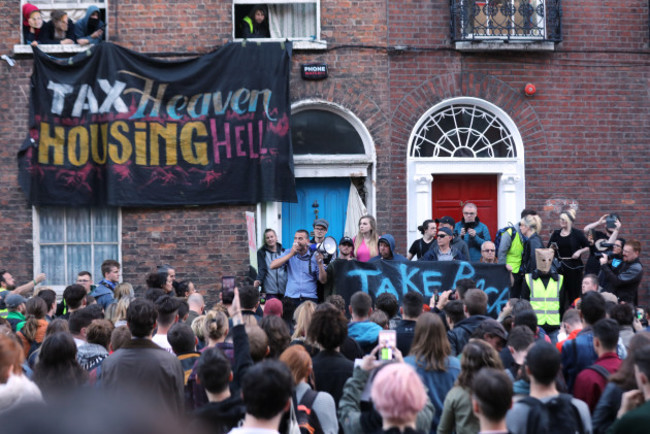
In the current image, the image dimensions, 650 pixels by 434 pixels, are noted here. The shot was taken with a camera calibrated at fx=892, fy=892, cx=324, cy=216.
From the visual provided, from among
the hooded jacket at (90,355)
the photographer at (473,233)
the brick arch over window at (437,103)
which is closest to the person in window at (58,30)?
the brick arch over window at (437,103)

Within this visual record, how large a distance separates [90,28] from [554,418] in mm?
11260

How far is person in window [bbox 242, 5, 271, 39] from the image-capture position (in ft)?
46.8

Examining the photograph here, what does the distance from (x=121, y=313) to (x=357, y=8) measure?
7.66 metres

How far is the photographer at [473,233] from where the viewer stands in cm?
1274

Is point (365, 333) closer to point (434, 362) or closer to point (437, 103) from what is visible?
point (434, 362)

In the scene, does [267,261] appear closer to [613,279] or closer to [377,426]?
[613,279]

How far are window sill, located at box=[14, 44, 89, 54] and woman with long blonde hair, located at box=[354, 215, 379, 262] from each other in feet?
18.2

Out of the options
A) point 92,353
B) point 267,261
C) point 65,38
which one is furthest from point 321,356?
point 65,38

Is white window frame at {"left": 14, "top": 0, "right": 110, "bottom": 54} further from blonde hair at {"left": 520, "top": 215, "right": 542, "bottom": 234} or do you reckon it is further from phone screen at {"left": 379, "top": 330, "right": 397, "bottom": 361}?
phone screen at {"left": 379, "top": 330, "right": 397, "bottom": 361}

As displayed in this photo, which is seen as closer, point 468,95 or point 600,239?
point 600,239

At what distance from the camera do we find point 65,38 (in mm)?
14219

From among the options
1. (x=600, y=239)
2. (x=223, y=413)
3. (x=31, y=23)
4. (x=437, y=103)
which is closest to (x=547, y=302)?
(x=600, y=239)

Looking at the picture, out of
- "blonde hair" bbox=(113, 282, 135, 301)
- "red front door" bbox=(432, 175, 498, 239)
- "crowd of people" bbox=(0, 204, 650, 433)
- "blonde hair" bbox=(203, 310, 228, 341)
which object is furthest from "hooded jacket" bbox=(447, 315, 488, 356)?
"red front door" bbox=(432, 175, 498, 239)

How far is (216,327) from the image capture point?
6543 mm
